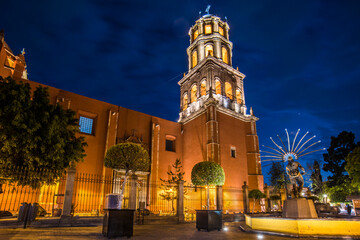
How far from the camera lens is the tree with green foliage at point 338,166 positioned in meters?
24.8

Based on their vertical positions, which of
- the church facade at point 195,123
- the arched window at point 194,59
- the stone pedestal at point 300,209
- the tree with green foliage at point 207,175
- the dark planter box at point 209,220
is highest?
the arched window at point 194,59

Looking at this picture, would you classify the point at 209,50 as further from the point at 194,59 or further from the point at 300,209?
the point at 300,209

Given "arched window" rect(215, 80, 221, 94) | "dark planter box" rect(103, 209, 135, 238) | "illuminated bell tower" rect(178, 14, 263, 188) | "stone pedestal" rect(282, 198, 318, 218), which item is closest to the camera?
"dark planter box" rect(103, 209, 135, 238)

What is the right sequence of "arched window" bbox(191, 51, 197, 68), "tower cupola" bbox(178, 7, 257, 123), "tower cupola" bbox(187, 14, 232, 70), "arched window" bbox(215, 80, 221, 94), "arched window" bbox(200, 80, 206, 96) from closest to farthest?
"tower cupola" bbox(178, 7, 257, 123) < "arched window" bbox(200, 80, 206, 96) < "arched window" bbox(215, 80, 221, 94) < "tower cupola" bbox(187, 14, 232, 70) < "arched window" bbox(191, 51, 197, 68)

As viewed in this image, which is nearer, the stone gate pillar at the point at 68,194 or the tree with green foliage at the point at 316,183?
the stone gate pillar at the point at 68,194

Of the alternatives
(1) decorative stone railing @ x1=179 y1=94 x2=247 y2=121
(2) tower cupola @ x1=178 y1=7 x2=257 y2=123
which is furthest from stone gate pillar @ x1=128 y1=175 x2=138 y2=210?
(1) decorative stone railing @ x1=179 y1=94 x2=247 y2=121

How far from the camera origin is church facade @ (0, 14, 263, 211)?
18.7 m

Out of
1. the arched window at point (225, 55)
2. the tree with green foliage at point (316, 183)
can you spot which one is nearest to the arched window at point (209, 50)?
the arched window at point (225, 55)

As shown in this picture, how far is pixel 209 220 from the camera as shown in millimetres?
8516

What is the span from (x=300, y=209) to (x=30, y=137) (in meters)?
11.1

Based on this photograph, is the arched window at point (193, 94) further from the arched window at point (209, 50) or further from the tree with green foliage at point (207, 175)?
the tree with green foliage at point (207, 175)

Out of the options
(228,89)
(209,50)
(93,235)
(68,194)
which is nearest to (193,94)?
(228,89)

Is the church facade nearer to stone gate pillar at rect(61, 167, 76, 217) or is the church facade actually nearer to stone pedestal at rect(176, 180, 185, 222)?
stone pedestal at rect(176, 180, 185, 222)

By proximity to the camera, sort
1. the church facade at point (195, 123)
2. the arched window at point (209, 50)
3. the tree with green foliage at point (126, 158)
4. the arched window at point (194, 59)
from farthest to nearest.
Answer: the arched window at point (194, 59), the arched window at point (209, 50), the church facade at point (195, 123), the tree with green foliage at point (126, 158)
